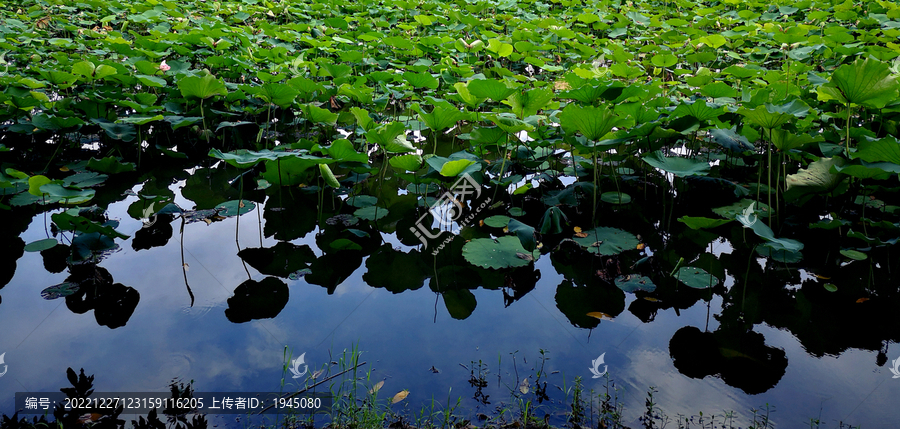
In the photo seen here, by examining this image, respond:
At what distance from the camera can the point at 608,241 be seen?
202cm

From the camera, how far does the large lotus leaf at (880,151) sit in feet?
5.41

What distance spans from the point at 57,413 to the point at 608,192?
2196 mm

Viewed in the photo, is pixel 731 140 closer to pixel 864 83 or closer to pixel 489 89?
pixel 864 83

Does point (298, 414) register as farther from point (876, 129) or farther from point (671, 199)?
point (876, 129)

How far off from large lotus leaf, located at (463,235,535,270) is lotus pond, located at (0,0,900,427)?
1 cm

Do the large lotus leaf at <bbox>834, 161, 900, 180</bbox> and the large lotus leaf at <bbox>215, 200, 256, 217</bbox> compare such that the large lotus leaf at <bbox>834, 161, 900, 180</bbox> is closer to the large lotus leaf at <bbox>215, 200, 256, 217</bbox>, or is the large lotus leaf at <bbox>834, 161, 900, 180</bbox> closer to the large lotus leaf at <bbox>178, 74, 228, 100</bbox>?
the large lotus leaf at <bbox>215, 200, 256, 217</bbox>

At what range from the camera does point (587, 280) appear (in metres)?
1.83

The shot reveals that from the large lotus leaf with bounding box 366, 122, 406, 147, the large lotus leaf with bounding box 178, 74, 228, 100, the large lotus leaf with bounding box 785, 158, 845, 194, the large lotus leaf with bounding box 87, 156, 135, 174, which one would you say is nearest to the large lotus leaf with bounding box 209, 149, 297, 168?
the large lotus leaf with bounding box 366, 122, 406, 147

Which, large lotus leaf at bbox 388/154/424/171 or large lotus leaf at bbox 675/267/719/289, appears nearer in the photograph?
large lotus leaf at bbox 675/267/719/289

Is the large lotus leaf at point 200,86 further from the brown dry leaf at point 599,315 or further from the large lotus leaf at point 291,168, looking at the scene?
the brown dry leaf at point 599,315

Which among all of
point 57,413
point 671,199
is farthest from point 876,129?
point 57,413

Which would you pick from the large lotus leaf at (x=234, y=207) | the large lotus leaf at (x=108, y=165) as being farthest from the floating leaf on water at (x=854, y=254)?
the large lotus leaf at (x=108, y=165)

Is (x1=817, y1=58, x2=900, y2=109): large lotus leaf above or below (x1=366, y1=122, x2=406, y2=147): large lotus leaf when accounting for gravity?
above

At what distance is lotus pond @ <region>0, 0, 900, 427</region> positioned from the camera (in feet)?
4.39
